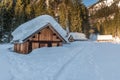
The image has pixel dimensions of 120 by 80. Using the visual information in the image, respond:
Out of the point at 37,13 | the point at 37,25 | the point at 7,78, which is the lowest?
the point at 7,78

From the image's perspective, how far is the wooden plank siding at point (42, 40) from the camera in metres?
35.1

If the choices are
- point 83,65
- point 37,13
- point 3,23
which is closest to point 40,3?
point 37,13

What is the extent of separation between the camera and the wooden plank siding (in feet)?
115

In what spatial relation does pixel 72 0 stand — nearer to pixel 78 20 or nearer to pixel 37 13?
pixel 37 13

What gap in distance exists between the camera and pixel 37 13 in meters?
81.7

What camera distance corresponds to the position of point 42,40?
3622 centimetres

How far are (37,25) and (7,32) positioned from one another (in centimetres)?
3761

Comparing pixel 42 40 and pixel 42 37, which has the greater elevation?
pixel 42 37

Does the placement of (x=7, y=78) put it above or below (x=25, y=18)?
below

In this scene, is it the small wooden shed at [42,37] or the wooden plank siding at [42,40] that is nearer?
the small wooden shed at [42,37]

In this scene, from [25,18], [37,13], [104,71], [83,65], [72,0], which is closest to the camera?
[104,71]

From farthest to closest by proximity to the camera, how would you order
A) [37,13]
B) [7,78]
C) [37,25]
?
1. [37,13]
2. [37,25]
3. [7,78]

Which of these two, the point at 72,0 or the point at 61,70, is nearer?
the point at 61,70

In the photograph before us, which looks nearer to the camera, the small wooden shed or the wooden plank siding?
the small wooden shed
